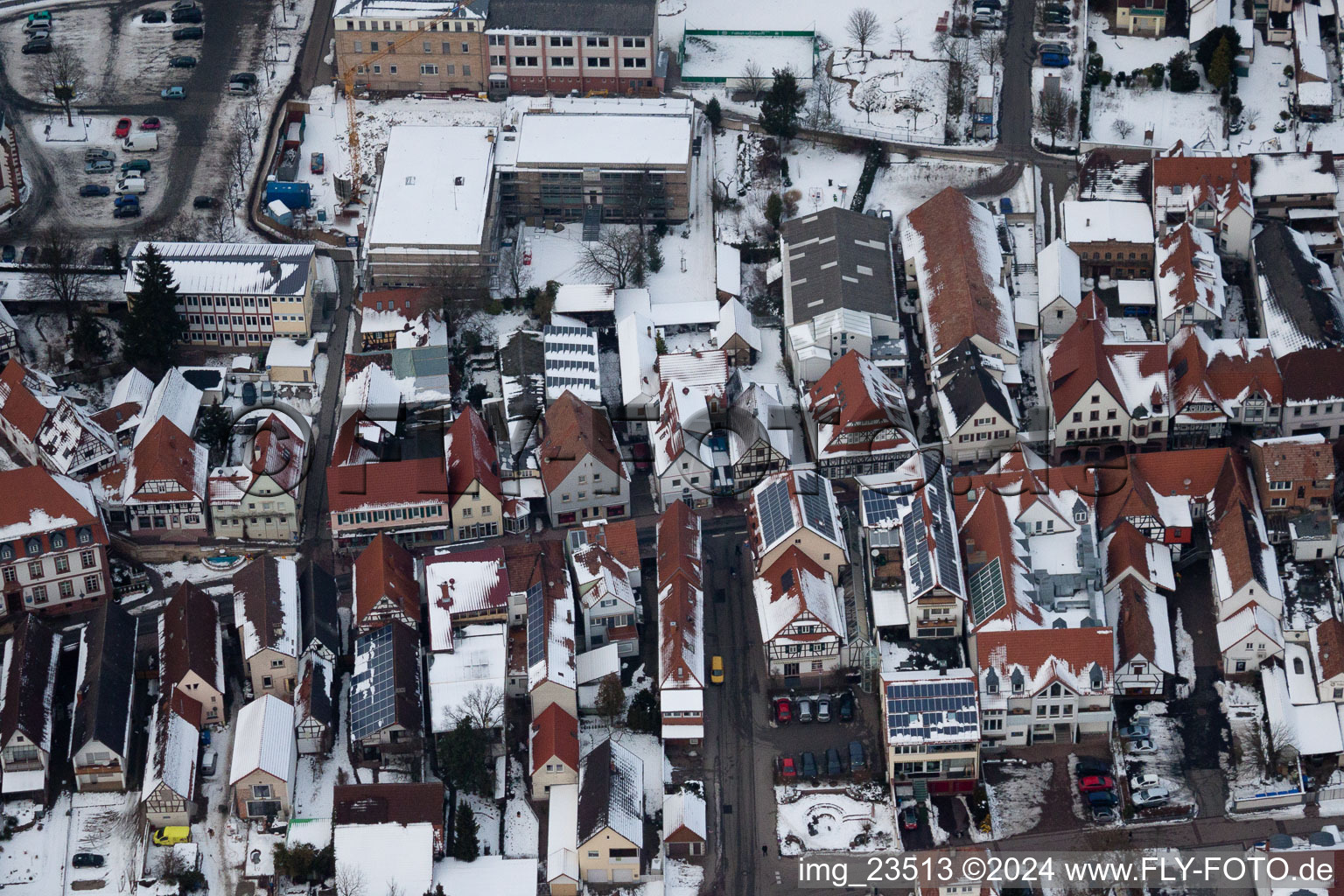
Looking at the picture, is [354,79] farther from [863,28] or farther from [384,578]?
[384,578]

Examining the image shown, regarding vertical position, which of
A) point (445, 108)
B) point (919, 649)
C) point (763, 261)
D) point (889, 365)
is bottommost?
point (919, 649)

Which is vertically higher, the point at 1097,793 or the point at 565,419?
the point at 565,419

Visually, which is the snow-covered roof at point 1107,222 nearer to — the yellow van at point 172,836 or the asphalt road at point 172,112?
the asphalt road at point 172,112

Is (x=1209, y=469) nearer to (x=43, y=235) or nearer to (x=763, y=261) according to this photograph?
(x=763, y=261)

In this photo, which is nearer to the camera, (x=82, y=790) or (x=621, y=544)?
(x=82, y=790)

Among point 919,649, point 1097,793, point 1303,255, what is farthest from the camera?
point 1303,255

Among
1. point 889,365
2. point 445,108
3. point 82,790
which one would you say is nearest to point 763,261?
point 889,365

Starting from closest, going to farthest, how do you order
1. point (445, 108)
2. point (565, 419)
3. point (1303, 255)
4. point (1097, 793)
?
1. point (1097, 793)
2. point (565, 419)
3. point (1303, 255)
4. point (445, 108)
